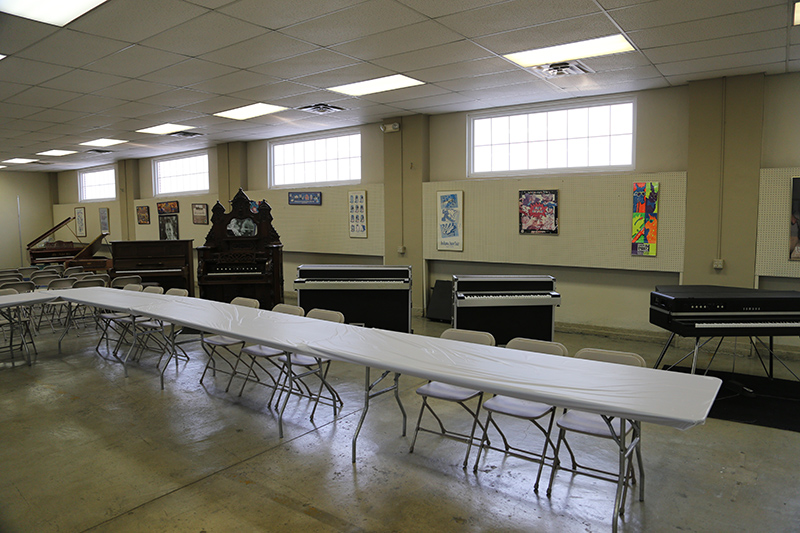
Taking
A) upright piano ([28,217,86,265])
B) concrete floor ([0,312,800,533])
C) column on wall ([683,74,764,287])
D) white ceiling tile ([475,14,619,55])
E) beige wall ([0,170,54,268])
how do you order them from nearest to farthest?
1. concrete floor ([0,312,800,533])
2. white ceiling tile ([475,14,619,55])
3. column on wall ([683,74,764,287])
4. upright piano ([28,217,86,265])
5. beige wall ([0,170,54,268])

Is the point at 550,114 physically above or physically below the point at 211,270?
above

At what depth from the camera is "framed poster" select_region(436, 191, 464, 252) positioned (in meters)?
8.02

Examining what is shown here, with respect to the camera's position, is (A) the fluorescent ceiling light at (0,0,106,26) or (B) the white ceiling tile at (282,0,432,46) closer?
(A) the fluorescent ceiling light at (0,0,106,26)

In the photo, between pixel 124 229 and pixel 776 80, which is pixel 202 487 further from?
pixel 124 229

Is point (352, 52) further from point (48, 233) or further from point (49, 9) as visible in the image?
point (48, 233)

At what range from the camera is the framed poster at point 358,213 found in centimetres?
915

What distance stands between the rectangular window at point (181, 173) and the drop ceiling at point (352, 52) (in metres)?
4.16

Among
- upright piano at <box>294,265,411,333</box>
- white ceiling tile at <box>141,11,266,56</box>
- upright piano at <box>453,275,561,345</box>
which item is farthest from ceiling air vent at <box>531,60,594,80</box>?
white ceiling tile at <box>141,11,266,56</box>

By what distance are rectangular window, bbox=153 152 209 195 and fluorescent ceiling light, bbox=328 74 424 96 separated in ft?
21.6

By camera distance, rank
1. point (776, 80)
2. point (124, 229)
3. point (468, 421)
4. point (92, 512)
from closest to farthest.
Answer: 1. point (92, 512)
2. point (468, 421)
3. point (776, 80)
4. point (124, 229)

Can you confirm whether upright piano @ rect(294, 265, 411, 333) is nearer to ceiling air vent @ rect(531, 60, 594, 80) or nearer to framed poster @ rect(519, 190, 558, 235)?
framed poster @ rect(519, 190, 558, 235)

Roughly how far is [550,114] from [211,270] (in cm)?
548

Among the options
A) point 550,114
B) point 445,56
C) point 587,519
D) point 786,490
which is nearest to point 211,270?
point 445,56

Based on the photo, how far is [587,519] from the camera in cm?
286
